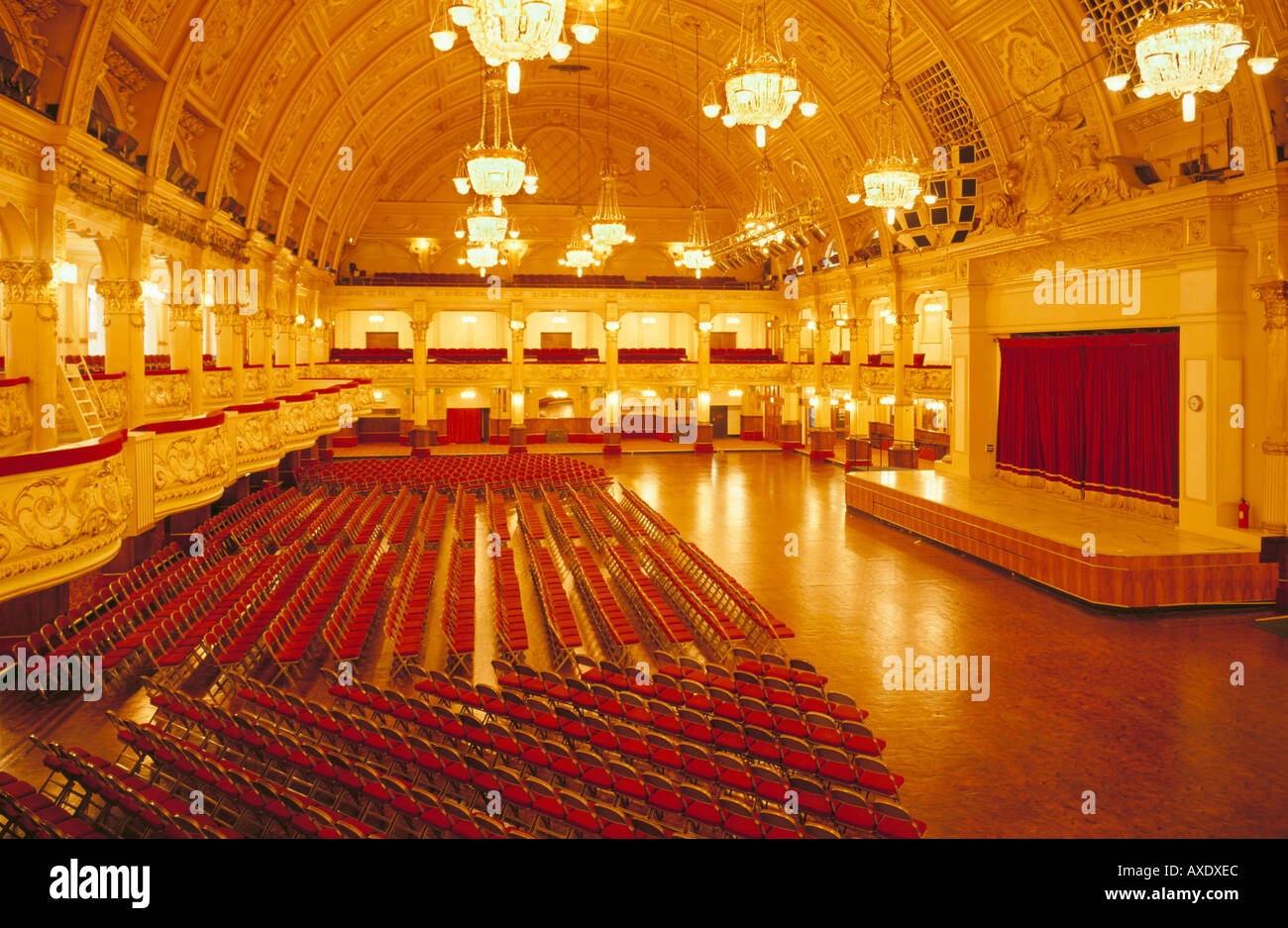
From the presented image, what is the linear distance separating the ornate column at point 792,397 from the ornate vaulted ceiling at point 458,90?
18.2ft

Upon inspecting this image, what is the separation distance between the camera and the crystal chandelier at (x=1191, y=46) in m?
6.88

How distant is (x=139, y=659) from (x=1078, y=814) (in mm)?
10102

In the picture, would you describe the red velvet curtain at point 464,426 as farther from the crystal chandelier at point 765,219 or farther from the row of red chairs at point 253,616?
the row of red chairs at point 253,616

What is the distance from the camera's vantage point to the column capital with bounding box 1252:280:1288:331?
1233 centimetres

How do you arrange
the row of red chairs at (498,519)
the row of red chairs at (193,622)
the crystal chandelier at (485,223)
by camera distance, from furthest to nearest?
the row of red chairs at (498,519) < the crystal chandelier at (485,223) < the row of red chairs at (193,622)

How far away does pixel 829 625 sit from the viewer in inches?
466

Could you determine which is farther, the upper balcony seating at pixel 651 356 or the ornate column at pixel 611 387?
the upper balcony seating at pixel 651 356

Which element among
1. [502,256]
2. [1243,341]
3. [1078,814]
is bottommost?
[1078,814]

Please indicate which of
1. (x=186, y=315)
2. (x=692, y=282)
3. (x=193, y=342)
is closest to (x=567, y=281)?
(x=692, y=282)

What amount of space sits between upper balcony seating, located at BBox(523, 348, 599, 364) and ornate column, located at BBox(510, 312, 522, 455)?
0.96 metres

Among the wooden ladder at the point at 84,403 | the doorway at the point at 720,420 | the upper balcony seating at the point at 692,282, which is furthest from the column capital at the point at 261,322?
the doorway at the point at 720,420

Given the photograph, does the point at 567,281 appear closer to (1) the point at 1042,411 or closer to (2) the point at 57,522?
(1) the point at 1042,411
